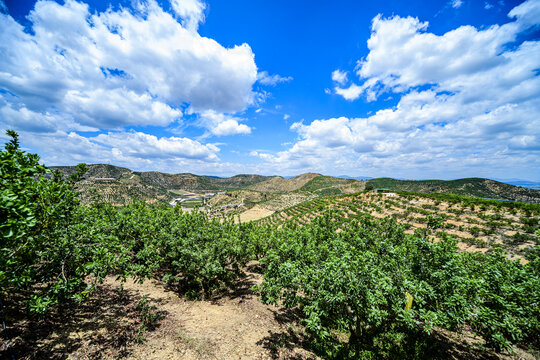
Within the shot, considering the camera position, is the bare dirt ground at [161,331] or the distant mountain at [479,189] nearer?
the bare dirt ground at [161,331]

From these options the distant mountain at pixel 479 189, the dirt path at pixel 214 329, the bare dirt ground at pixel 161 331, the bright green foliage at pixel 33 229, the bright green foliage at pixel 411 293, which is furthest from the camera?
the distant mountain at pixel 479 189

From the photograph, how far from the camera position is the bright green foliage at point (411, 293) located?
6754 mm

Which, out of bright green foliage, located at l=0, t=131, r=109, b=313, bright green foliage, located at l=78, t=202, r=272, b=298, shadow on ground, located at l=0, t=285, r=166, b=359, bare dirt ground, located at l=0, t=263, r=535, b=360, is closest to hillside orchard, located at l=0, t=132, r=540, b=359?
bright green foliage, located at l=0, t=131, r=109, b=313

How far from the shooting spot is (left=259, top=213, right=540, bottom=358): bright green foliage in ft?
22.2

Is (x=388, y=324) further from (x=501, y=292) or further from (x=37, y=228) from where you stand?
(x=37, y=228)

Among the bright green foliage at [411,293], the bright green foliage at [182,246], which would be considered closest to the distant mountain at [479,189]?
the bright green foliage at [411,293]

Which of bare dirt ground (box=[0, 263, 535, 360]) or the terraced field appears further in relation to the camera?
the terraced field

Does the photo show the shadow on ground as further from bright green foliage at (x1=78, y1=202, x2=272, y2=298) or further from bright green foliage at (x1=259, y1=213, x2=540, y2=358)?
bright green foliage at (x1=259, y1=213, x2=540, y2=358)

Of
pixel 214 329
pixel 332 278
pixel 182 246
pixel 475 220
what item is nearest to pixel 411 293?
pixel 332 278

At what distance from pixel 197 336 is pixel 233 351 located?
2371mm

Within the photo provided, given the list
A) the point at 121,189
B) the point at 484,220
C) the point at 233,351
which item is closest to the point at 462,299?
the point at 233,351

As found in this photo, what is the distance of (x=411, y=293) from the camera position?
24.6 feet

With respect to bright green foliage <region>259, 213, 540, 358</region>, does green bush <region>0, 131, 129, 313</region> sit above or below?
above

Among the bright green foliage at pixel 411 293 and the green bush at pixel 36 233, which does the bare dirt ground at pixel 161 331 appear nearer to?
the green bush at pixel 36 233
